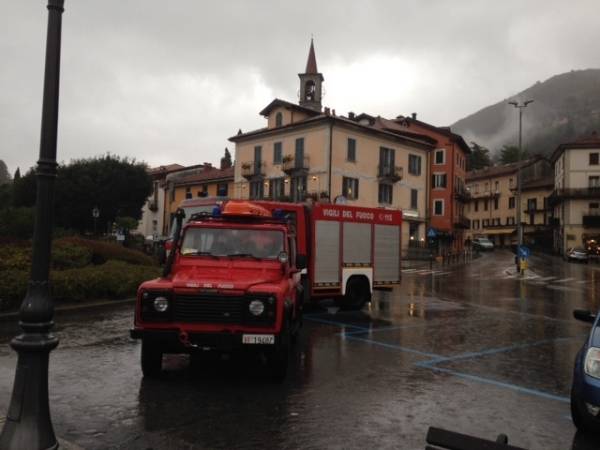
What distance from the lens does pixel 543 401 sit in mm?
6762

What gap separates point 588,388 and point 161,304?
4775 millimetres

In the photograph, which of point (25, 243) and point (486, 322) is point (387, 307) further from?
point (25, 243)

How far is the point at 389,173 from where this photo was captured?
49.0 metres

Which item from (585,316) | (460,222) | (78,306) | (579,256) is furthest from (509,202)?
(585,316)

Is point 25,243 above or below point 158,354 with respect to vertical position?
above

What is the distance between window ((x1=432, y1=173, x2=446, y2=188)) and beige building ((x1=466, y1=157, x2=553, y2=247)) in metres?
33.0

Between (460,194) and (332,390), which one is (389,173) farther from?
(332,390)

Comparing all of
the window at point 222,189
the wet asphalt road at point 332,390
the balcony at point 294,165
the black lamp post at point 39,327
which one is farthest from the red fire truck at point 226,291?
the window at point 222,189

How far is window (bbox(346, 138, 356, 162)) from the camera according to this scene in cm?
4650

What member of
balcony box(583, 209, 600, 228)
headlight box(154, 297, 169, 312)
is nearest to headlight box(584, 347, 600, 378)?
headlight box(154, 297, 169, 312)

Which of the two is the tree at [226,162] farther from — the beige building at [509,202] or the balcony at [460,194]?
the beige building at [509,202]

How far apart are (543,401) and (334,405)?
103 inches

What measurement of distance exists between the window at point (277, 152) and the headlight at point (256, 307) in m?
42.8

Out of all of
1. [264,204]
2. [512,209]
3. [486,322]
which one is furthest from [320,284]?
[512,209]
